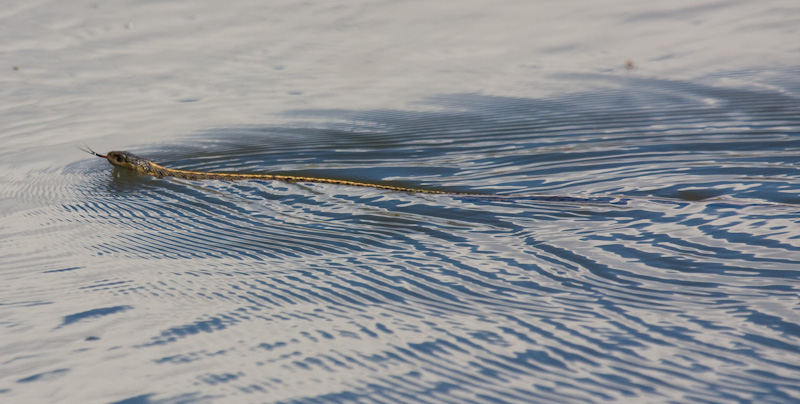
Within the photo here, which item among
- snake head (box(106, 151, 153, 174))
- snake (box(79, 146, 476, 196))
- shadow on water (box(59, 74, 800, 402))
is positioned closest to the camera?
shadow on water (box(59, 74, 800, 402))

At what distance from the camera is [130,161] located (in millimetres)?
4371

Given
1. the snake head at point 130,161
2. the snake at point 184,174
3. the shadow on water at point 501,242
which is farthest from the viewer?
the snake head at point 130,161

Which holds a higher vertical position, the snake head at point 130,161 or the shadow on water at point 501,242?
the snake head at point 130,161

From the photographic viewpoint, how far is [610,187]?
383cm

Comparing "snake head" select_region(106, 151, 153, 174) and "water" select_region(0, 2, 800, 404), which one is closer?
"water" select_region(0, 2, 800, 404)

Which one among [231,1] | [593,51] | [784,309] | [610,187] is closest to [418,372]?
[784,309]

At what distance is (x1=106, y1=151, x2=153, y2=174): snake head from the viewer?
4.34 metres

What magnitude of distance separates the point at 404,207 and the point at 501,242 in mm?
658

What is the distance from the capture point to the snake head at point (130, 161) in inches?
171

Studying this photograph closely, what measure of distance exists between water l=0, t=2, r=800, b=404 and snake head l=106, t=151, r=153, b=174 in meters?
0.06

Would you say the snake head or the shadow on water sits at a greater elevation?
the snake head

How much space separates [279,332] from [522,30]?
4333 millimetres

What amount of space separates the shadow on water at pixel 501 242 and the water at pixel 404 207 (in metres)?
0.01

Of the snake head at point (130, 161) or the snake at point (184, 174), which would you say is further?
the snake head at point (130, 161)
